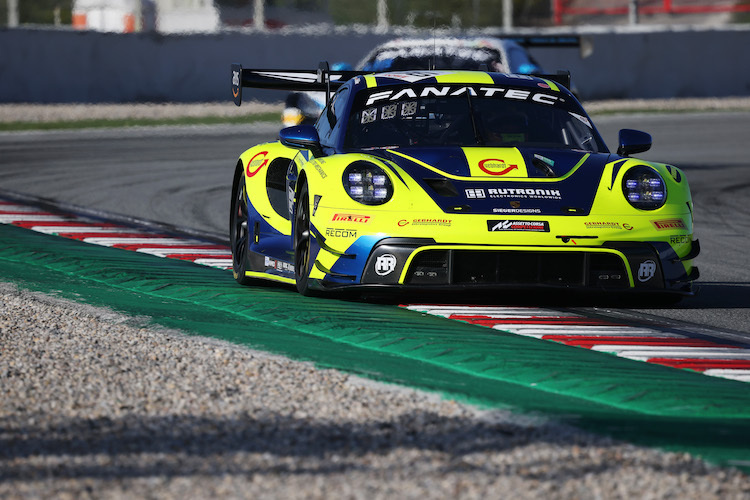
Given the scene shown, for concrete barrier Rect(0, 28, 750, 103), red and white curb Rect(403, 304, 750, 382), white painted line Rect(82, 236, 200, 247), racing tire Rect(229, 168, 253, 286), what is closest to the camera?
red and white curb Rect(403, 304, 750, 382)

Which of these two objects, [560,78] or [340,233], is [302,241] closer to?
[340,233]

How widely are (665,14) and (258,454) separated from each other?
37293 millimetres

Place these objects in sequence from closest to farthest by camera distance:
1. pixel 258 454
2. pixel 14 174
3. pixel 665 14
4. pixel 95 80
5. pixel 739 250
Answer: pixel 258 454 < pixel 739 250 < pixel 14 174 < pixel 95 80 < pixel 665 14

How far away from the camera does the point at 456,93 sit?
7695 millimetres

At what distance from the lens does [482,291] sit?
6645mm

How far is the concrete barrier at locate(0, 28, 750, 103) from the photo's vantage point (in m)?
25.8

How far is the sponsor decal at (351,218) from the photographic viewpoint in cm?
666

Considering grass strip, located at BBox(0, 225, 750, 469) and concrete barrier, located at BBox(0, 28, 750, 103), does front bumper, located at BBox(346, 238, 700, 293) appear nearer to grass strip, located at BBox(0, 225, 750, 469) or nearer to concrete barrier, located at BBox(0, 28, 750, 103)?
grass strip, located at BBox(0, 225, 750, 469)

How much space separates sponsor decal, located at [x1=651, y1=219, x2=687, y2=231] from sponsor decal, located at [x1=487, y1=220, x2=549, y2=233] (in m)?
0.58

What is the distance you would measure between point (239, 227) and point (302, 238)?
1.06 meters

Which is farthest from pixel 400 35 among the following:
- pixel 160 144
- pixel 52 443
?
pixel 52 443

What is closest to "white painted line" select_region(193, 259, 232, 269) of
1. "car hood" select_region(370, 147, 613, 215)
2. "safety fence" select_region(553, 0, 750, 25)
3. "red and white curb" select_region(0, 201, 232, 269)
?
"red and white curb" select_region(0, 201, 232, 269)

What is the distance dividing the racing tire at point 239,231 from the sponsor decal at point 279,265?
0.64 feet

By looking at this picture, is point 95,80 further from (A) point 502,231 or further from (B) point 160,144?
(A) point 502,231
